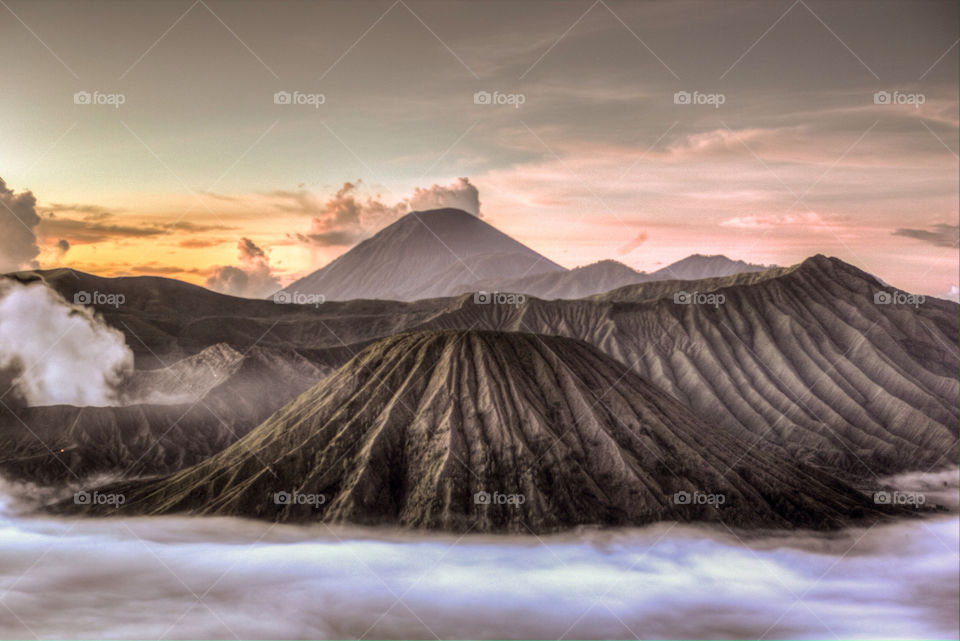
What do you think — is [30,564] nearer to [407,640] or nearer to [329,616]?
[329,616]

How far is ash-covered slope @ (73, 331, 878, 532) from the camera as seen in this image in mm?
123625

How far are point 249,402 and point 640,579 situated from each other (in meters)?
87.4

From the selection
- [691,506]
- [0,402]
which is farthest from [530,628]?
[0,402]

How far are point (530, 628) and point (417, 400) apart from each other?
108 ft

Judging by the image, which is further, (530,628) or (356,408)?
(356,408)

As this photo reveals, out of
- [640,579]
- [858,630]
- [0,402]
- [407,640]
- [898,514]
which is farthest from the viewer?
[0,402]

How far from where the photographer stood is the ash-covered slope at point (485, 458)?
124 m

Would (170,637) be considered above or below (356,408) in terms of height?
below

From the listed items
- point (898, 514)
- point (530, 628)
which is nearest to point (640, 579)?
point (530, 628)

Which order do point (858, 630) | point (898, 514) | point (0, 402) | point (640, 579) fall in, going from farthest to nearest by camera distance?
1. point (0, 402)
2. point (898, 514)
3. point (640, 579)
4. point (858, 630)

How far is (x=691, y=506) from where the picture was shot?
5034 inches

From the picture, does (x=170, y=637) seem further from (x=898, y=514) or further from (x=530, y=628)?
(x=898, y=514)

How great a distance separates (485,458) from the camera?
4914 inches

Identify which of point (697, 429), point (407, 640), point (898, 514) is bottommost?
point (407, 640)
